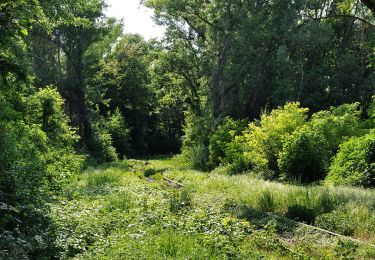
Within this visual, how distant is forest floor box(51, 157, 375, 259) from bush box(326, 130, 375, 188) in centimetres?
258

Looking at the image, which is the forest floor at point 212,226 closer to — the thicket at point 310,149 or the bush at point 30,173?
the bush at point 30,173

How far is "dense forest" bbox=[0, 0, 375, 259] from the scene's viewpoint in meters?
9.17

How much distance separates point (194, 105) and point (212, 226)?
118 feet

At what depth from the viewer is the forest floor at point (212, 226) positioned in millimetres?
6922

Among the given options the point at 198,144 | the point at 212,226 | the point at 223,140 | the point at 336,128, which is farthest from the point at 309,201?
the point at 198,144

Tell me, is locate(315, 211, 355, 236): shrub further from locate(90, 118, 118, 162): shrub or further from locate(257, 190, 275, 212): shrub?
locate(90, 118, 118, 162): shrub

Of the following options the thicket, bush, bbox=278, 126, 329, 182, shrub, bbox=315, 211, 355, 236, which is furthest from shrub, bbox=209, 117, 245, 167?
shrub, bbox=315, 211, 355, 236

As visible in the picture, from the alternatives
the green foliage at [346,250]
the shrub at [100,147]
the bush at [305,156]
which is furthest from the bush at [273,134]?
the shrub at [100,147]

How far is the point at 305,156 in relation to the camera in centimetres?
1652

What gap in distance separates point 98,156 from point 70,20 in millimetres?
19051

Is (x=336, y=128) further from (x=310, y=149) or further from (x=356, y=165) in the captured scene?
(x=356, y=165)

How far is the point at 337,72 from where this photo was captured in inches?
1289

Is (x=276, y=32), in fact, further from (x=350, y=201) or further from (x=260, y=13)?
(x=350, y=201)

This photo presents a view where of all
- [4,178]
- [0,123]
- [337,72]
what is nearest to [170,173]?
[0,123]
